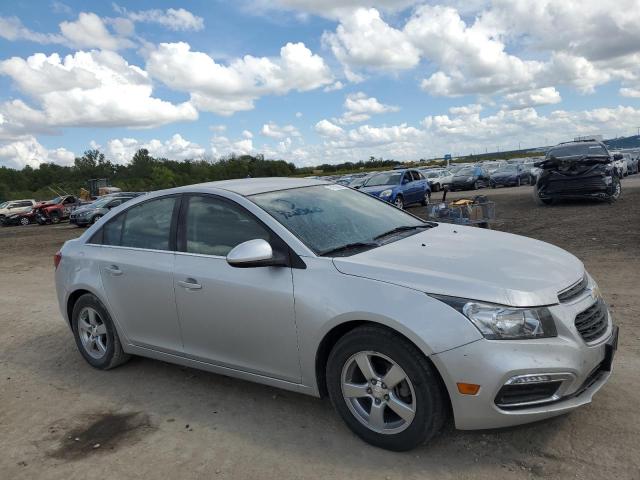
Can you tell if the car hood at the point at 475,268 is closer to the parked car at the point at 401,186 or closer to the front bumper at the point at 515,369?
the front bumper at the point at 515,369

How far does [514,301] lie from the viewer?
288 cm

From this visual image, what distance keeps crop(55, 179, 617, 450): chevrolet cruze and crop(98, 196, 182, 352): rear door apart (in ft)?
0.04

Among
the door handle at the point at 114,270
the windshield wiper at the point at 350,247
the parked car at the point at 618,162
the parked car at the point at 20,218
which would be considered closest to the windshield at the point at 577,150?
the parked car at the point at 618,162

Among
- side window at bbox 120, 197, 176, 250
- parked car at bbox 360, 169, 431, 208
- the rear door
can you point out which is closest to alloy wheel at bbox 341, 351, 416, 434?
the rear door

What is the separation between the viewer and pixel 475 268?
3.16 meters

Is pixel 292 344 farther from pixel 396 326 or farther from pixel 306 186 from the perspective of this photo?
pixel 306 186

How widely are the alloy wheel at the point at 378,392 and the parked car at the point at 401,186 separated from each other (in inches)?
707

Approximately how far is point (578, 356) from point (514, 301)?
18.7 inches

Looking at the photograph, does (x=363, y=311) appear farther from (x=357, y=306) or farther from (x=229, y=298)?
(x=229, y=298)

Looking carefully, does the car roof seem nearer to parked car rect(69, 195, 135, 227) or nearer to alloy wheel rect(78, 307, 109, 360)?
alloy wheel rect(78, 307, 109, 360)

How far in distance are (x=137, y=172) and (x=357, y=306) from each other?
109493mm

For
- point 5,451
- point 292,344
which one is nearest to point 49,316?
point 5,451

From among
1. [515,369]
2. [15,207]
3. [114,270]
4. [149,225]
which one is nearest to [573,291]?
[515,369]

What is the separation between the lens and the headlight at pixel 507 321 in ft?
9.34
